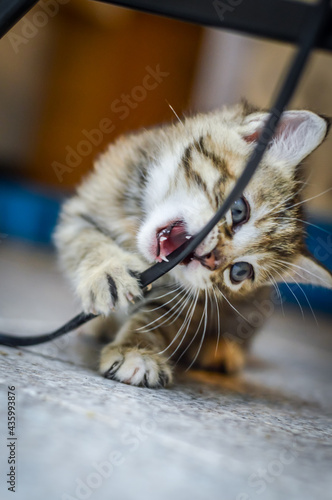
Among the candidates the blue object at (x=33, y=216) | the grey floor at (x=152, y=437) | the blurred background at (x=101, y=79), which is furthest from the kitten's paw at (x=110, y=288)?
the blurred background at (x=101, y=79)

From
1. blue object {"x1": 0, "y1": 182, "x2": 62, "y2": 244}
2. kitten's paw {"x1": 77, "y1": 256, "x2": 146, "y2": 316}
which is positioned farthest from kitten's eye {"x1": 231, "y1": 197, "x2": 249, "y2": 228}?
blue object {"x1": 0, "y1": 182, "x2": 62, "y2": 244}

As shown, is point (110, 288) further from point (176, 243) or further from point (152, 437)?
point (152, 437)

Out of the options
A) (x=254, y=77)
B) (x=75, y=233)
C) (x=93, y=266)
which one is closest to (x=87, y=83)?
(x=254, y=77)

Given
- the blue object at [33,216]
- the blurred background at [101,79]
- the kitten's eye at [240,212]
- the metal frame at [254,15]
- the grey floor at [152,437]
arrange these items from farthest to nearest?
1. the blurred background at [101,79]
2. the blue object at [33,216]
3. the kitten's eye at [240,212]
4. the metal frame at [254,15]
5. the grey floor at [152,437]

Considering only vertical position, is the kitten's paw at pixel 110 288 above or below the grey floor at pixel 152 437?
above

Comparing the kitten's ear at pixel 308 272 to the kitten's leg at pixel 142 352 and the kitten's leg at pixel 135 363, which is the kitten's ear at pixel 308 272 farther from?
the kitten's leg at pixel 135 363

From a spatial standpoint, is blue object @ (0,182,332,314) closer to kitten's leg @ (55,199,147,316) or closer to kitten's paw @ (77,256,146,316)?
kitten's leg @ (55,199,147,316)

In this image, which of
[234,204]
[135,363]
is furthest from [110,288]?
[234,204]
